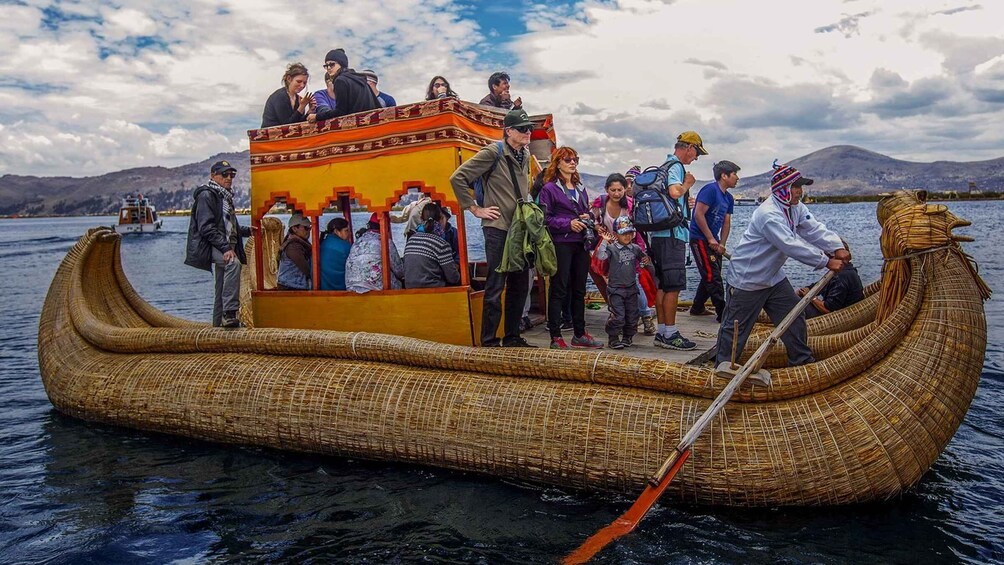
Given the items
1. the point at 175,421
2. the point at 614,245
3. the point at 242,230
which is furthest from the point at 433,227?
the point at 175,421

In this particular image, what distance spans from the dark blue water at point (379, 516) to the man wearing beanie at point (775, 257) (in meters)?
1.63

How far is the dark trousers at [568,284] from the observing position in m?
8.34

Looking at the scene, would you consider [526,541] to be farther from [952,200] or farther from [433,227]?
[952,200]

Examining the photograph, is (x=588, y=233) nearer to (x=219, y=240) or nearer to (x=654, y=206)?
(x=654, y=206)

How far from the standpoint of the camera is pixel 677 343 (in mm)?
8195

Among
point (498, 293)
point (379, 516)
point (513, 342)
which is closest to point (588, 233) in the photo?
point (498, 293)

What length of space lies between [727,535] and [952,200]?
696 feet

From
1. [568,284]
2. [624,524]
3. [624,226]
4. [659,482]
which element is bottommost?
[624,524]

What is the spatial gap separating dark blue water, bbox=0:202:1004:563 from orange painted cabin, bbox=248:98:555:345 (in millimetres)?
1685

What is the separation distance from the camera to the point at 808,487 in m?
5.88

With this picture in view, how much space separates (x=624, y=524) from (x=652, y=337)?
3.60 m

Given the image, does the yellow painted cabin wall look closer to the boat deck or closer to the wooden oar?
the boat deck

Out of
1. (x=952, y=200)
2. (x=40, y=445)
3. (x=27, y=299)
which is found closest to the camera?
(x=40, y=445)

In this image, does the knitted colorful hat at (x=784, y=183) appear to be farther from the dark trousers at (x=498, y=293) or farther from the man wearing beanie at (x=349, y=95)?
the man wearing beanie at (x=349, y=95)
